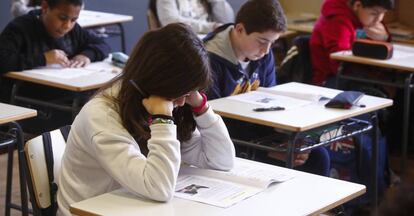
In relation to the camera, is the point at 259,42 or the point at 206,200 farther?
the point at 259,42

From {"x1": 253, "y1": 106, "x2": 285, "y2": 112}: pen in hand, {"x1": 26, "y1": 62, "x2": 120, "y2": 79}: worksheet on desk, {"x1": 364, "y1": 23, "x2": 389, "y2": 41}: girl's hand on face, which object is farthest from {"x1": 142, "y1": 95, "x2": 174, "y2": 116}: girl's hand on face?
{"x1": 364, "y1": 23, "x2": 389, "y2": 41}: girl's hand on face

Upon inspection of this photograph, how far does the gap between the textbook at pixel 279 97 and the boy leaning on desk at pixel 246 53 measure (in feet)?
0.27

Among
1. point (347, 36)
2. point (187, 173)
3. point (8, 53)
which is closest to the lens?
point (187, 173)

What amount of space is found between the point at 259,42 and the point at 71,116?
3.85 feet

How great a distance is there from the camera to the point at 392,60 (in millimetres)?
4242

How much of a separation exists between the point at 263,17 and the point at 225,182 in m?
1.22

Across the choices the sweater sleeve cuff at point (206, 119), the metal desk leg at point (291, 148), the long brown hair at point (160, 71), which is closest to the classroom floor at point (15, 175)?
the metal desk leg at point (291, 148)

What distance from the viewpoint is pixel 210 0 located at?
218 inches

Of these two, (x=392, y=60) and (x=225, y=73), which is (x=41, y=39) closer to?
(x=225, y=73)

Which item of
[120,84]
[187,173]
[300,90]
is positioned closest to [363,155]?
[300,90]

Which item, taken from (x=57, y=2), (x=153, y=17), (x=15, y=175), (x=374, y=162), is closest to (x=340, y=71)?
(x=374, y=162)

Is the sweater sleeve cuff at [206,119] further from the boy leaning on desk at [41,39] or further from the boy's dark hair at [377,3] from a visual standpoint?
the boy's dark hair at [377,3]

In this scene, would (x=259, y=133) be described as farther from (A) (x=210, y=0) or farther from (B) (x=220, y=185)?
(A) (x=210, y=0)

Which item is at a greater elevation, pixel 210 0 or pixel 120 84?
pixel 120 84
